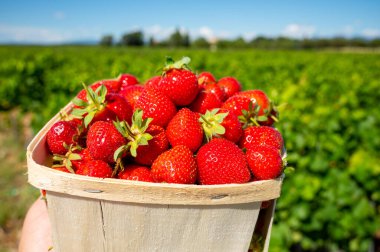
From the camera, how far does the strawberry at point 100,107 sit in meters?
1.35

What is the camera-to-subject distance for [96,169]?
1207 millimetres

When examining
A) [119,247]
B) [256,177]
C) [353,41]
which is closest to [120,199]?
[119,247]

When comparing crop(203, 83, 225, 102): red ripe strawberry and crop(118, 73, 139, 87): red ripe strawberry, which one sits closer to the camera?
crop(203, 83, 225, 102): red ripe strawberry

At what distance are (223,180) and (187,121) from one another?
266mm

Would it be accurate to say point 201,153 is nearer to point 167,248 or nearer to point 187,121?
point 187,121

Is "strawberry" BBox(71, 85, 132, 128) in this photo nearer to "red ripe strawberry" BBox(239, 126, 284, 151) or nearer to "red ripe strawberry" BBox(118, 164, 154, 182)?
"red ripe strawberry" BBox(118, 164, 154, 182)

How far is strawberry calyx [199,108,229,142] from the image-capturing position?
4.40 ft

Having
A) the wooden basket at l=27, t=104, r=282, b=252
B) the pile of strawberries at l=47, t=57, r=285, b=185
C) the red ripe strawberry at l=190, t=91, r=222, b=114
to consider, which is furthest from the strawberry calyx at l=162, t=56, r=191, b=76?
the wooden basket at l=27, t=104, r=282, b=252

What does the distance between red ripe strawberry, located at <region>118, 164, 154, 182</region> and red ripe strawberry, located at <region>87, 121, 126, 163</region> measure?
0.06 metres

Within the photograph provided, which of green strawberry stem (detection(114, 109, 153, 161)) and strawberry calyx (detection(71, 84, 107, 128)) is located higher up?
strawberry calyx (detection(71, 84, 107, 128))

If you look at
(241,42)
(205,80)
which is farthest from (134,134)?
(241,42)

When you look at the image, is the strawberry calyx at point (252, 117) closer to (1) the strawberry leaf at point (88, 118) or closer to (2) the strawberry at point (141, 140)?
(2) the strawberry at point (141, 140)

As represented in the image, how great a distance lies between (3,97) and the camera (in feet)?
28.5

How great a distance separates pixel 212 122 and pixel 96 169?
473 millimetres
